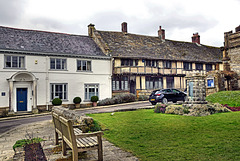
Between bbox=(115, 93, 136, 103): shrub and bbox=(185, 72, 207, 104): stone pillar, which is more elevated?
bbox=(185, 72, 207, 104): stone pillar

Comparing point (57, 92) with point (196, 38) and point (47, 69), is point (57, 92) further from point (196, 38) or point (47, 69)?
point (196, 38)

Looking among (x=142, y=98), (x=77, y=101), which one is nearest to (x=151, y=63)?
(x=142, y=98)

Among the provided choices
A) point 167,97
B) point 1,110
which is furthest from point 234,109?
point 1,110

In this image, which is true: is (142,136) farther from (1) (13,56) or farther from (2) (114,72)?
(2) (114,72)

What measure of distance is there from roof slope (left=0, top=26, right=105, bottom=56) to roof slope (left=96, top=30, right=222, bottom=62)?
359cm

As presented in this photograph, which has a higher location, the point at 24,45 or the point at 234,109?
the point at 24,45

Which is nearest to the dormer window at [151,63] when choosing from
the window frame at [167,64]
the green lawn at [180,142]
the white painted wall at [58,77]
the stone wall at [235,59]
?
the window frame at [167,64]

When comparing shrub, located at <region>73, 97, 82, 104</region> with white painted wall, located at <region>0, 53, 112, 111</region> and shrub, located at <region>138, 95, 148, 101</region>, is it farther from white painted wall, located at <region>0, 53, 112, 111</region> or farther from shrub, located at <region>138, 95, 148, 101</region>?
shrub, located at <region>138, 95, 148, 101</region>

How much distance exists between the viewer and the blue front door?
68.0ft

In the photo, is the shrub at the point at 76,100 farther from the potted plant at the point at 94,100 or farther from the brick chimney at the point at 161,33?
the brick chimney at the point at 161,33

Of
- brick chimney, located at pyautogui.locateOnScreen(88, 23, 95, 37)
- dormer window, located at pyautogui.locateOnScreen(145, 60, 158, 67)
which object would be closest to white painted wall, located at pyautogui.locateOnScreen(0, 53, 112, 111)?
brick chimney, located at pyautogui.locateOnScreen(88, 23, 95, 37)

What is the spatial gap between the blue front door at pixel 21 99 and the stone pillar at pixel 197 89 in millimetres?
15566

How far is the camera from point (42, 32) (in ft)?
83.5

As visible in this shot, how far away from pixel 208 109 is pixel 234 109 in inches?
107
